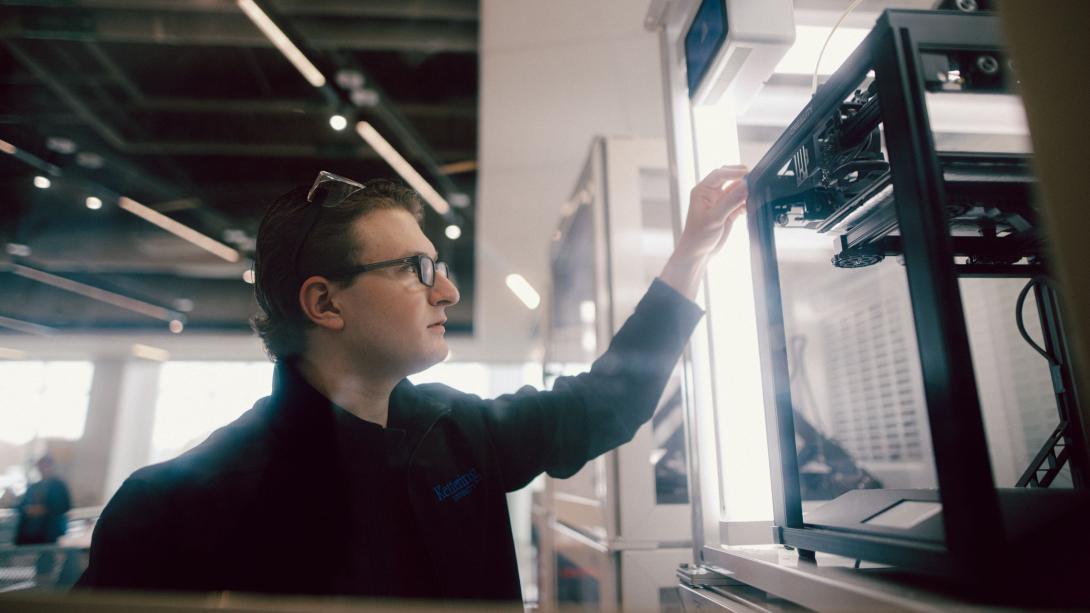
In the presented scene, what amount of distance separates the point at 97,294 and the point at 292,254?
28.5ft

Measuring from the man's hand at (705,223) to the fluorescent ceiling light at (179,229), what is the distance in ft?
19.8

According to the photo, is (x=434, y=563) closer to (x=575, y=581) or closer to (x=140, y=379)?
(x=575, y=581)

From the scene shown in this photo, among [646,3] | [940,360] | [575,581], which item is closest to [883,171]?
[940,360]

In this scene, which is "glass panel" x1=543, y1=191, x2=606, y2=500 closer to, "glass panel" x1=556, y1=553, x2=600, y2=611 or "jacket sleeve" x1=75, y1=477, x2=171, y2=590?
"glass panel" x1=556, y1=553, x2=600, y2=611

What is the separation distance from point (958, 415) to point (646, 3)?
140 cm

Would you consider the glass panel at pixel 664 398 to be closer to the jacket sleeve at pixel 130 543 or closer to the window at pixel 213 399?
the window at pixel 213 399

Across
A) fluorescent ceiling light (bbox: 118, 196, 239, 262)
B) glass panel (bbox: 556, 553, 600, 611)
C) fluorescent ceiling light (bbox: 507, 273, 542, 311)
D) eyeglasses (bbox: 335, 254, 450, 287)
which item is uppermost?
fluorescent ceiling light (bbox: 118, 196, 239, 262)

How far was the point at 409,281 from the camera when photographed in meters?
1.14

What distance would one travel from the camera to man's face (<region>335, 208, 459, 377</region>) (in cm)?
110

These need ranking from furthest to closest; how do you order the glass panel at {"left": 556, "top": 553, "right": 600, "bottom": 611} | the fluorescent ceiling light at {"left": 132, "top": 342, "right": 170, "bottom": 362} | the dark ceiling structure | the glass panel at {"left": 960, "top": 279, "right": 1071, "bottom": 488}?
1. the fluorescent ceiling light at {"left": 132, "top": 342, "right": 170, "bottom": 362}
2. the dark ceiling structure
3. the glass panel at {"left": 556, "top": 553, "right": 600, "bottom": 611}
4. the glass panel at {"left": 960, "top": 279, "right": 1071, "bottom": 488}

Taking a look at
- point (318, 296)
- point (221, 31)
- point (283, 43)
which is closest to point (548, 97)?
point (283, 43)

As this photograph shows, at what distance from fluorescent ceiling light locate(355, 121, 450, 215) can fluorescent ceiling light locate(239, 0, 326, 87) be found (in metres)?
0.55

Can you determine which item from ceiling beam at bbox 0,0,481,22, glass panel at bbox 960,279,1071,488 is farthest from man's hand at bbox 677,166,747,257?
ceiling beam at bbox 0,0,481,22

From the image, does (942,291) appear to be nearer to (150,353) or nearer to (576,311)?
(576,311)
